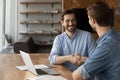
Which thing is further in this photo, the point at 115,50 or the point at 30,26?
the point at 30,26

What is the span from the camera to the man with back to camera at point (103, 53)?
5.41 feet

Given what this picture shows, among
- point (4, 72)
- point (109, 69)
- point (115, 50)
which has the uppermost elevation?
point (115, 50)

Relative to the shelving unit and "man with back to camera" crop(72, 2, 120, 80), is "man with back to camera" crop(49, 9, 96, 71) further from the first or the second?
the shelving unit

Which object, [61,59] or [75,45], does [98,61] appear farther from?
[75,45]

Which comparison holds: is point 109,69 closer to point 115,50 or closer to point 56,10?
point 115,50

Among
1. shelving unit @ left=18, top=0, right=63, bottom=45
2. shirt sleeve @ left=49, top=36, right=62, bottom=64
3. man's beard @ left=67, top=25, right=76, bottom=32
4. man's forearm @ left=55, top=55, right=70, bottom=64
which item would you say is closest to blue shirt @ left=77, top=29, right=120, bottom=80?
man's forearm @ left=55, top=55, right=70, bottom=64

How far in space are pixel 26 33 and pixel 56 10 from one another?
3.69ft

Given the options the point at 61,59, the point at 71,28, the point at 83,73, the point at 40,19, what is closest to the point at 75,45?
the point at 71,28

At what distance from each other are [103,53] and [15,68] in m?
1.21

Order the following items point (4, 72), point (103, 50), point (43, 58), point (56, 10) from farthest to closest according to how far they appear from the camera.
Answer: point (56, 10), point (43, 58), point (4, 72), point (103, 50)

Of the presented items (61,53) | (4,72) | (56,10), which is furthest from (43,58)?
(56,10)

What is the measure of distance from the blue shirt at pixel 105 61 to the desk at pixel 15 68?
55 centimetres

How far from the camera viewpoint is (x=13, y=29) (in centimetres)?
809

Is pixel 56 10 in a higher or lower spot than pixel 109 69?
higher
